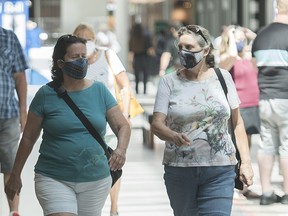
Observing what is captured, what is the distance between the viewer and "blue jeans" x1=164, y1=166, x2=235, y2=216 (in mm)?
5957

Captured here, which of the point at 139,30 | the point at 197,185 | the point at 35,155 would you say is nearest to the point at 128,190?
the point at 35,155

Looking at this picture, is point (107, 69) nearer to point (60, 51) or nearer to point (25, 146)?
point (60, 51)

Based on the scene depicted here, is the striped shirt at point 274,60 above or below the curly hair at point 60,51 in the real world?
below

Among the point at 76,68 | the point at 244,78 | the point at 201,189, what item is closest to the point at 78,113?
the point at 76,68

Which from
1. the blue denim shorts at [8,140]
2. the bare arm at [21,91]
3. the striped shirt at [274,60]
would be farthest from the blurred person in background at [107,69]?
the striped shirt at [274,60]

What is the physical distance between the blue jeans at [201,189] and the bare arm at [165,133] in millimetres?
252

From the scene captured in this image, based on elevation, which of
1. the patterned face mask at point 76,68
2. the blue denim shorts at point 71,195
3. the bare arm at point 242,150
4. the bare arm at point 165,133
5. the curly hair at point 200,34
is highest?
the curly hair at point 200,34

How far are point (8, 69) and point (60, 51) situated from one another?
2.12 m

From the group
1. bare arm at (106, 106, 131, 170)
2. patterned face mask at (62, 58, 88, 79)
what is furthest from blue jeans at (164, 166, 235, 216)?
patterned face mask at (62, 58, 88, 79)

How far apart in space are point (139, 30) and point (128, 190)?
16697 mm

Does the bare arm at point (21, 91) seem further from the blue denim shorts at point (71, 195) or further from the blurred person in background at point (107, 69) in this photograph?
the blue denim shorts at point (71, 195)

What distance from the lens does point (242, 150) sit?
6.17 m

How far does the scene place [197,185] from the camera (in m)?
6.00

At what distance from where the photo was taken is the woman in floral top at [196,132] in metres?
5.95
